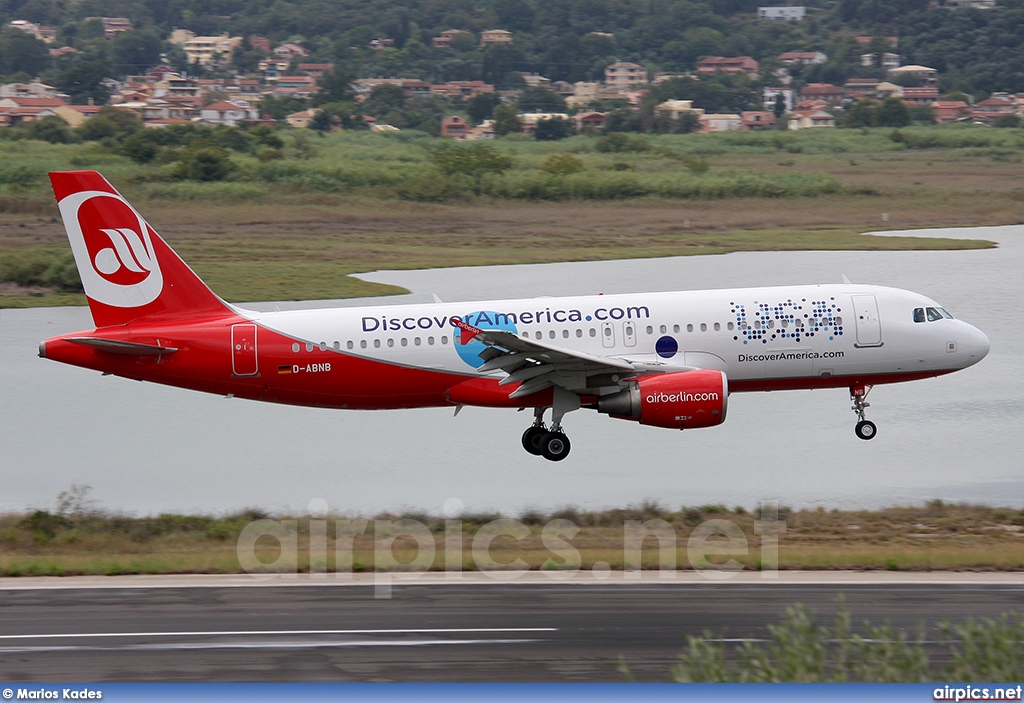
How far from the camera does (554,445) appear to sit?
3278 centimetres

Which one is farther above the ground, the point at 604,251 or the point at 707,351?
the point at 604,251

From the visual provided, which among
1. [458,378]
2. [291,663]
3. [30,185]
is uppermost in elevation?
[30,185]

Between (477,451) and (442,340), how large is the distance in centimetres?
1141

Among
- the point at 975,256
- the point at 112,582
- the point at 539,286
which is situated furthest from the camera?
the point at 975,256

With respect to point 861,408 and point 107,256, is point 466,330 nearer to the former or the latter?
point 107,256

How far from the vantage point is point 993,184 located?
99375 millimetres

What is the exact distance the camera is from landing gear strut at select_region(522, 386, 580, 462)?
105 ft

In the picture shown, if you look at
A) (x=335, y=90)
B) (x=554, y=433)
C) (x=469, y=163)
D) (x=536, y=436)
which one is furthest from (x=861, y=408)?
(x=335, y=90)

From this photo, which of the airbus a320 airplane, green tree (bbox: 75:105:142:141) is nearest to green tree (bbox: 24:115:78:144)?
green tree (bbox: 75:105:142:141)

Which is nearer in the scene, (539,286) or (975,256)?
(539,286)

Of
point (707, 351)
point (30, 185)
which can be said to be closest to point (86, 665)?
point (707, 351)

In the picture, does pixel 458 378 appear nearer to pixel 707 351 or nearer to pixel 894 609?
pixel 707 351

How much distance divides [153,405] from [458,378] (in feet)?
70.8

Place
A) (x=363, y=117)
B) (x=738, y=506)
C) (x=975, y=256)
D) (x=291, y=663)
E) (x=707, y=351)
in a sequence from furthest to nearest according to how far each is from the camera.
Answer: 1. (x=363, y=117)
2. (x=975, y=256)
3. (x=738, y=506)
4. (x=707, y=351)
5. (x=291, y=663)
